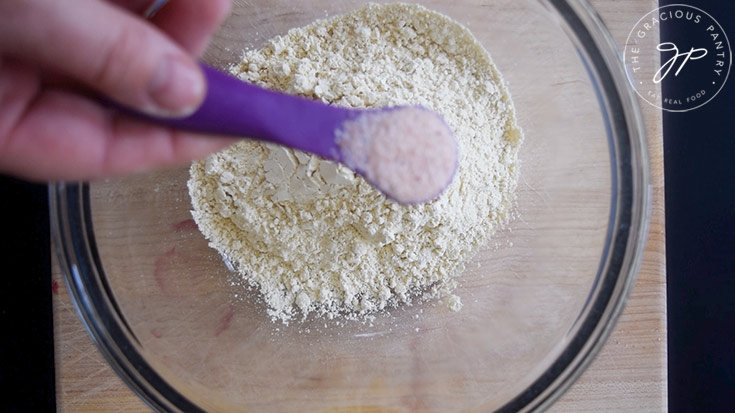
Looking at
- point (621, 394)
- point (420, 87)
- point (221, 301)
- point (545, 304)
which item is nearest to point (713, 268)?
point (621, 394)

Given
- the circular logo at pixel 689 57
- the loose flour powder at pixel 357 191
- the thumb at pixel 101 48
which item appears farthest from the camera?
the circular logo at pixel 689 57

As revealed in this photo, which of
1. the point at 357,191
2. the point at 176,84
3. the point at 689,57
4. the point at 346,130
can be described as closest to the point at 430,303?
the point at 357,191

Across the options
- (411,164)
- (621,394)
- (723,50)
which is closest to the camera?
(411,164)

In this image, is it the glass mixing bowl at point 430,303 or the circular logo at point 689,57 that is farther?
the circular logo at point 689,57

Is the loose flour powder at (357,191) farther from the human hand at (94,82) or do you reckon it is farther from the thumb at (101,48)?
the thumb at (101,48)

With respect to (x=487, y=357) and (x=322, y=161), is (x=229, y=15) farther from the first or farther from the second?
(x=487, y=357)

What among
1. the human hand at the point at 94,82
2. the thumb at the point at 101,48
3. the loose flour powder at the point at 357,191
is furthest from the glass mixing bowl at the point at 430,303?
the thumb at the point at 101,48
